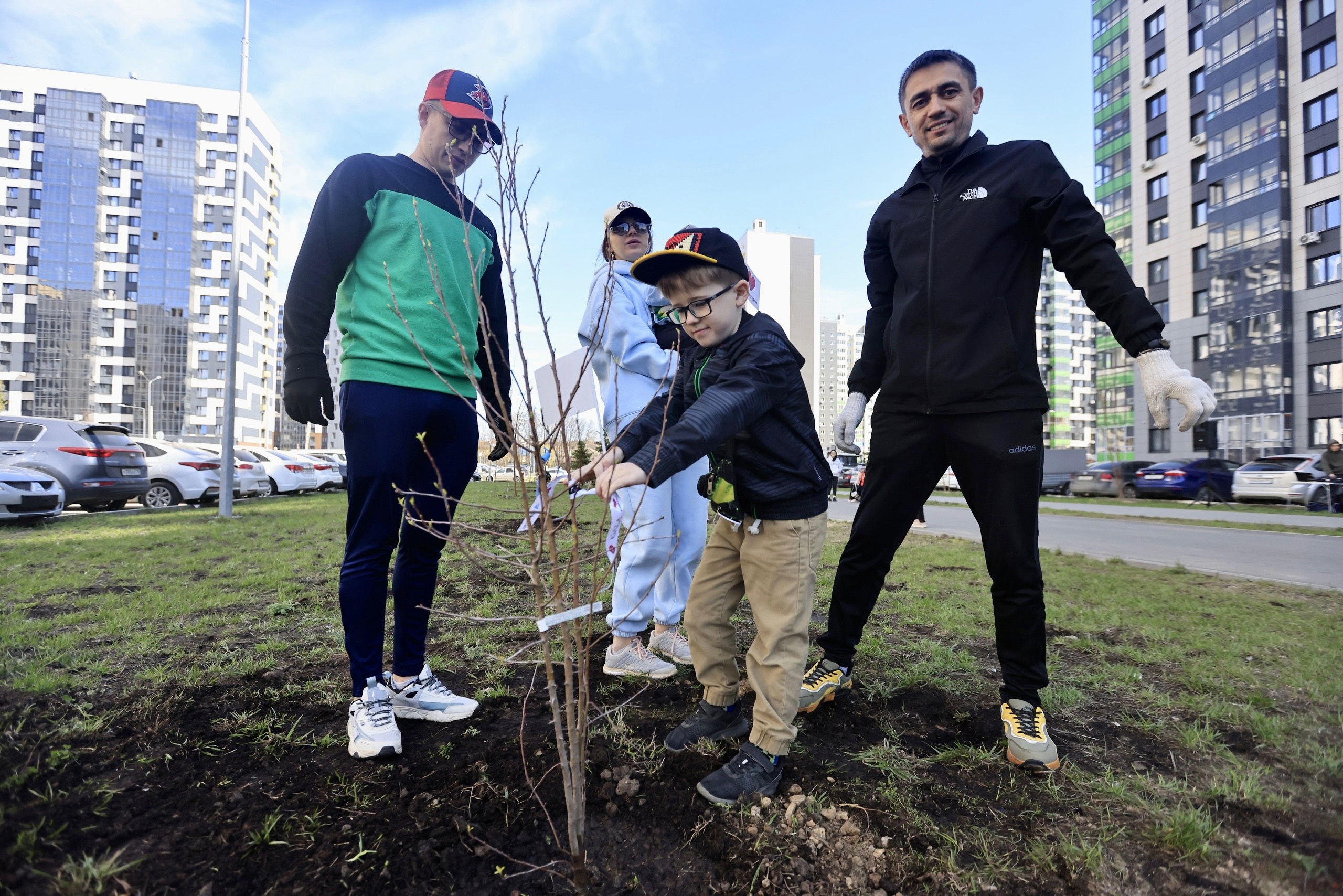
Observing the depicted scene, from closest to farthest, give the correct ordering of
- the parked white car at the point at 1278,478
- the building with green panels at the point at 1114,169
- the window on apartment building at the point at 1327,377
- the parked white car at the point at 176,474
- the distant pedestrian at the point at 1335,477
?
the parked white car at the point at 176,474 < the distant pedestrian at the point at 1335,477 < the parked white car at the point at 1278,478 < the window on apartment building at the point at 1327,377 < the building with green panels at the point at 1114,169

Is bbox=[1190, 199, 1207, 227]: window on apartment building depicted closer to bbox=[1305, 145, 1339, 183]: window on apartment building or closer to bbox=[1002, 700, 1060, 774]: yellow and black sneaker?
bbox=[1305, 145, 1339, 183]: window on apartment building

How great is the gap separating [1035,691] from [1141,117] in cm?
4648

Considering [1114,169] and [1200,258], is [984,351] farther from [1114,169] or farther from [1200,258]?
[1114,169]

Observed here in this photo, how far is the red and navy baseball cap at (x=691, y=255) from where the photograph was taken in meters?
1.90

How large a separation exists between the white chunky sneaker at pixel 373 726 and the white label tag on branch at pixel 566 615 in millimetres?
940

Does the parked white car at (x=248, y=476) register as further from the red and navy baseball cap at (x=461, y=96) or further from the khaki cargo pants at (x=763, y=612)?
the khaki cargo pants at (x=763, y=612)

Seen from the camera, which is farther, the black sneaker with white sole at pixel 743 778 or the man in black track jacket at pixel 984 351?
the man in black track jacket at pixel 984 351

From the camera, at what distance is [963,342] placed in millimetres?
2090

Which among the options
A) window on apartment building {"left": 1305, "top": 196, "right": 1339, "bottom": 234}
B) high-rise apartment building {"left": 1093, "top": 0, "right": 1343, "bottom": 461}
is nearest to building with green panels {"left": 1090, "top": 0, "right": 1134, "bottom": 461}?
high-rise apartment building {"left": 1093, "top": 0, "right": 1343, "bottom": 461}

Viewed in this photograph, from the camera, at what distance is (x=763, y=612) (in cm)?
189

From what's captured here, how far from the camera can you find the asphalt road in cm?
577

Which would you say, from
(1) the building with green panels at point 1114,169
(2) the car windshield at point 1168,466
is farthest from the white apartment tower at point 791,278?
(2) the car windshield at point 1168,466

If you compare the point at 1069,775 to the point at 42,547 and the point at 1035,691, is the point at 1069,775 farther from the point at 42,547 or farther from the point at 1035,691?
the point at 42,547

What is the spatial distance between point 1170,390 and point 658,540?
1839 mm
